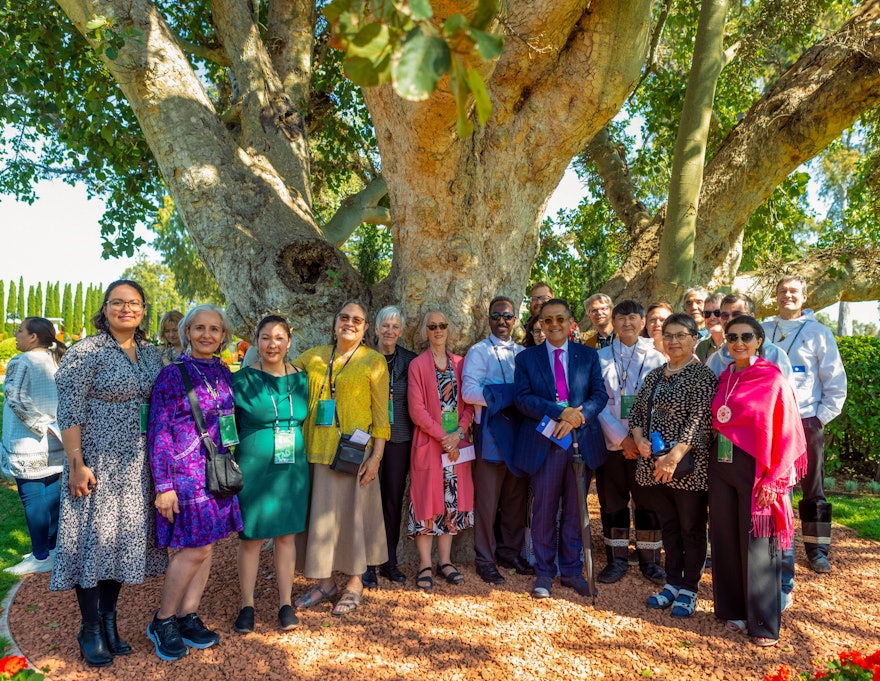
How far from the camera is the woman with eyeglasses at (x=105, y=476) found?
3.22m

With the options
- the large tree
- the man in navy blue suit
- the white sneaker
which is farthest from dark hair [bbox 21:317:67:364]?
the man in navy blue suit

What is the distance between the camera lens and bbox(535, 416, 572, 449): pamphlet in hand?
432 cm

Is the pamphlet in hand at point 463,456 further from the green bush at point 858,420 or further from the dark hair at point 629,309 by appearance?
the green bush at point 858,420

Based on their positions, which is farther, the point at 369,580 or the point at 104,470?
the point at 369,580

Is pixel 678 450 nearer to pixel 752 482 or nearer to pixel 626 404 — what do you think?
pixel 752 482

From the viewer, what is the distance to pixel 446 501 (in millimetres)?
4547

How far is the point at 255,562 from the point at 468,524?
5.35 feet

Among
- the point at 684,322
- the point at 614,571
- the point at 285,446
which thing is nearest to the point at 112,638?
the point at 285,446

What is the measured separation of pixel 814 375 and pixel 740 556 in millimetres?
1804

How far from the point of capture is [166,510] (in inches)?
A: 130

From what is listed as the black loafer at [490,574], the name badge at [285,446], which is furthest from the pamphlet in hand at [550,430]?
the name badge at [285,446]

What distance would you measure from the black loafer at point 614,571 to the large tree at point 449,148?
2.08 m

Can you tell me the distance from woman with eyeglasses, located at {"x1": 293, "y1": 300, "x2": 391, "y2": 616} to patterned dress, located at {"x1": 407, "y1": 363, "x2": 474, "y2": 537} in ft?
1.19

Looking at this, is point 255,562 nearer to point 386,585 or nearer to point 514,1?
point 386,585
